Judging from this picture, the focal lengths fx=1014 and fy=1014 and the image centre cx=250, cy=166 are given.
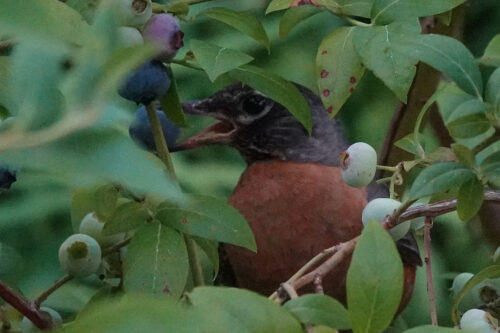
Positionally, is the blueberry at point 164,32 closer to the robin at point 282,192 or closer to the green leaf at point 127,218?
the green leaf at point 127,218

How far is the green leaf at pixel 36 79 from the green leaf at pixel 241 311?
0.40ft

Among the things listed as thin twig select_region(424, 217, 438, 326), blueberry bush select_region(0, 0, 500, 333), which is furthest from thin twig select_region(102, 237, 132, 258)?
thin twig select_region(424, 217, 438, 326)

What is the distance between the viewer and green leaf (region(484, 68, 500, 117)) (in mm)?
617

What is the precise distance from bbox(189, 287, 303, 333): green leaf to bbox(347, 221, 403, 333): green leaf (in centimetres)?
3

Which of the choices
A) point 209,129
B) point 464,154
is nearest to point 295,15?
point 464,154

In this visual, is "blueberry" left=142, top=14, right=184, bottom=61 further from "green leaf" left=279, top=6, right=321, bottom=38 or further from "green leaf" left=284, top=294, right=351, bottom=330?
"green leaf" left=284, top=294, right=351, bottom=330

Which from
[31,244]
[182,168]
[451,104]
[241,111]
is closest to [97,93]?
[451,104]

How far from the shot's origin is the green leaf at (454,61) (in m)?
0.62

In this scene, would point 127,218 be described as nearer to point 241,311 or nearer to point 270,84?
point 270,84

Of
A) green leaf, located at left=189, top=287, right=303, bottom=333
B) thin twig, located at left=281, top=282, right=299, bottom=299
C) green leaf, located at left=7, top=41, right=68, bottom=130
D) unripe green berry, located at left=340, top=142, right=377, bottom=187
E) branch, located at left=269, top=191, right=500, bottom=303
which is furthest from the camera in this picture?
unripe green berry, located at left=340, top=142, right=377, bottom=187

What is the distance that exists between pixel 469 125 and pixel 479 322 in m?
0.12

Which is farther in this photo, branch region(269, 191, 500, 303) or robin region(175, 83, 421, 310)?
robin region(175, 83, 421, 310)

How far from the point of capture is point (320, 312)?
0.46 metres

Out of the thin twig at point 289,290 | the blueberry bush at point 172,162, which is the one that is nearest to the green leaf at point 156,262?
the blueberry bush at point 172,162
